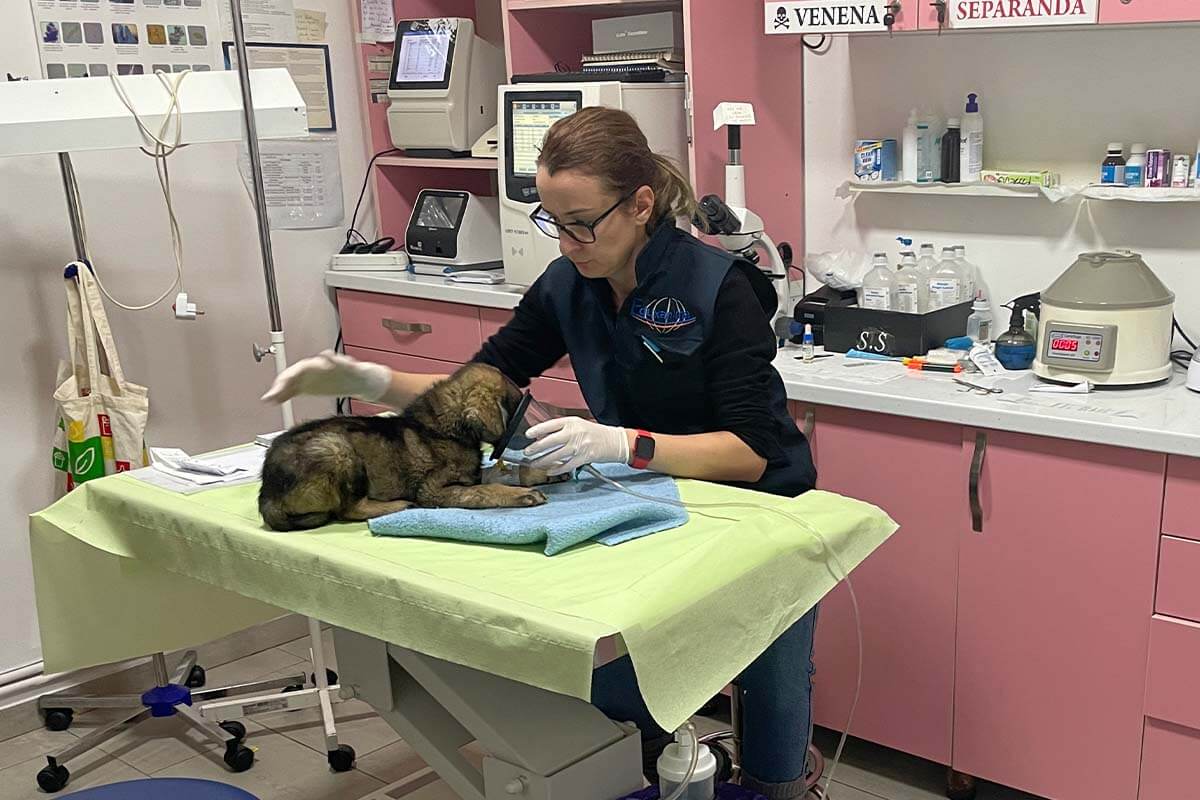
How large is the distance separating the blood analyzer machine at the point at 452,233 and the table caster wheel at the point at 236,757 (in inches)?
54.0

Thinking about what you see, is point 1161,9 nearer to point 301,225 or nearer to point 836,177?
point 836,177

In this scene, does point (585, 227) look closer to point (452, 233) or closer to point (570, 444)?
point (570, 444)

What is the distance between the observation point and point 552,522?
4.79 feet

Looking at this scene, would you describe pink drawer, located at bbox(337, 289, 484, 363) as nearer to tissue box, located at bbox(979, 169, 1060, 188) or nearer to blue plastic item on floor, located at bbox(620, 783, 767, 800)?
tissue box, located at bbox(979, 169, 1060, 188)

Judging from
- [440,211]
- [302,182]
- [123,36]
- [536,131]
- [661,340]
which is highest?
[123,36]

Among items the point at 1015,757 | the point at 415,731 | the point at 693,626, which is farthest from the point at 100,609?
the point at 1015,757

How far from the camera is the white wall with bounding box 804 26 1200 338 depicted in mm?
2443

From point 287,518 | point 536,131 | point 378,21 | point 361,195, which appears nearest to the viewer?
point 287,518

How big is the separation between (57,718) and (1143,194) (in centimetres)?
284

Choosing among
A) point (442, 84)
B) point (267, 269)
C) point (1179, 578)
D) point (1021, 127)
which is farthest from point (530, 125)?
point (1179, 578)

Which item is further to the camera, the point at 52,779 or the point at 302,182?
the point at 302,182

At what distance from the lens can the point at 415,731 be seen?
1.70 metres

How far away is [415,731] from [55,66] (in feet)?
6.70

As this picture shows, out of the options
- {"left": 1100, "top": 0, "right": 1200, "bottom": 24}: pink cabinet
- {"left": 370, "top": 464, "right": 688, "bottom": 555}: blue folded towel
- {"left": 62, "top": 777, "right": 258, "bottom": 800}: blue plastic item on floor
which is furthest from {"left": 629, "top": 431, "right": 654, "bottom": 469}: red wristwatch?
{"left": 1100, "top": 0, "right": 1200, "bottom": 24}: pink cabinet
